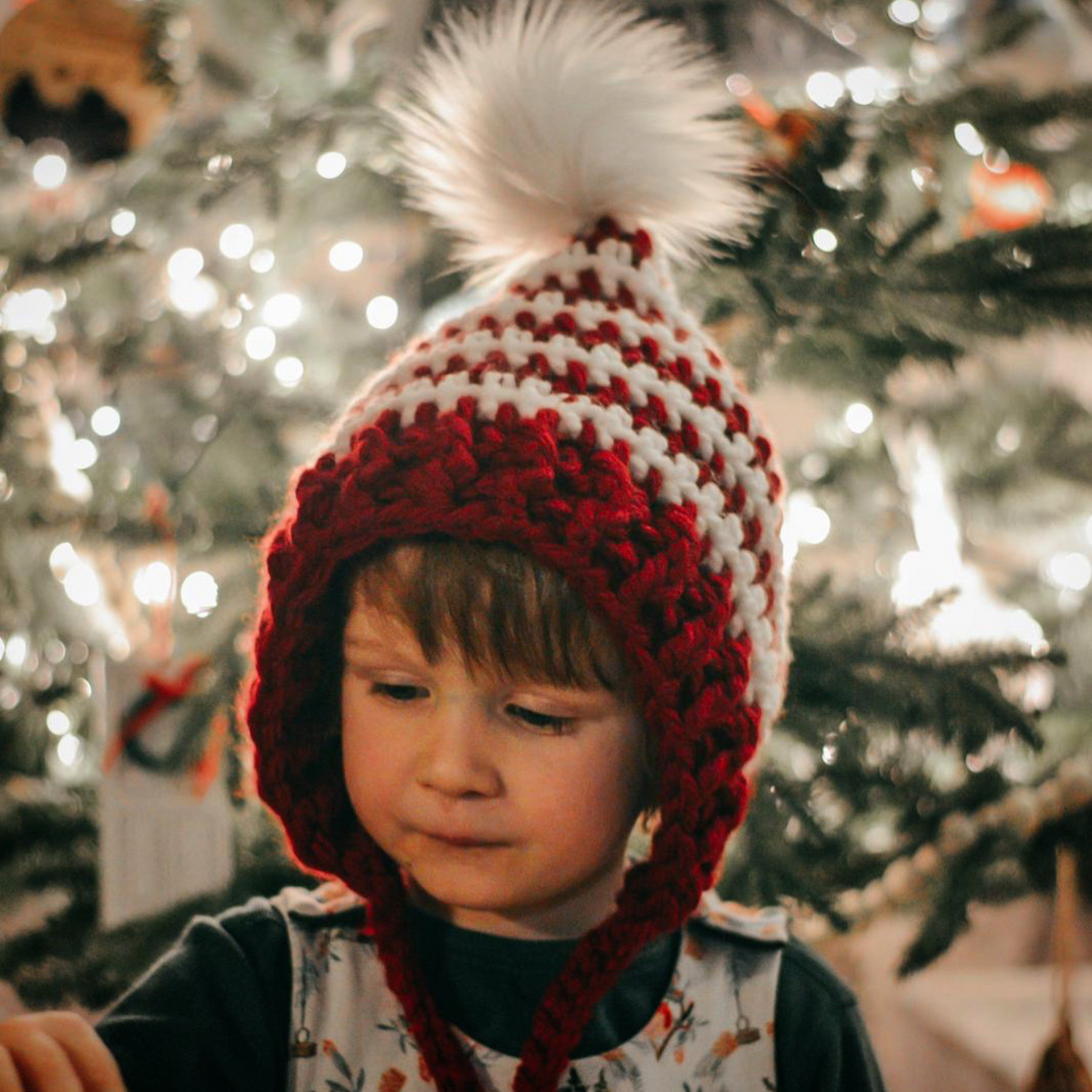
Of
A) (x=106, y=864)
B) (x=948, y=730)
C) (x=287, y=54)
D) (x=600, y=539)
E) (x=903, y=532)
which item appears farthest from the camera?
(x=903, y=532)

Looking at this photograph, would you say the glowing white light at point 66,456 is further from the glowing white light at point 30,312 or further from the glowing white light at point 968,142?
the glowing white light at point 968,142

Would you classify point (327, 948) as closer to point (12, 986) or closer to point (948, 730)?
point (12, 986)

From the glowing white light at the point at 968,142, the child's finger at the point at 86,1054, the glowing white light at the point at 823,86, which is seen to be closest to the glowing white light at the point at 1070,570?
the glowing white light at the point at 968,142

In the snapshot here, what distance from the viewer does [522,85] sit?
616 mm

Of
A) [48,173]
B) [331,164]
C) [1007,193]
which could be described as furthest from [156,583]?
[1007,193]

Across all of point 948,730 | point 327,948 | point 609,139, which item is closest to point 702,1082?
point 327,948

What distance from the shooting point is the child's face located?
54 centimetres

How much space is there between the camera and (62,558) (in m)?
1.17

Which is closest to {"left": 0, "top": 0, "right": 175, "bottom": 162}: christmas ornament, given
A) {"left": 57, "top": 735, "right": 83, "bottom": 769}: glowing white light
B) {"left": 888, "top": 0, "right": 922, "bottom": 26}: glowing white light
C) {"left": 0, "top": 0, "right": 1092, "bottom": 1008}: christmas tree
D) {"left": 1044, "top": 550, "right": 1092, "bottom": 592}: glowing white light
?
{"left": 0, "top": 0, "right": 1092, "bottom": 1008}: christmas tree

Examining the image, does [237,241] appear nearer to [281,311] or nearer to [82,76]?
[281,311]

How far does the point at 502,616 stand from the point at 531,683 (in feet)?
0.12

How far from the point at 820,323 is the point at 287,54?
1.75 feet

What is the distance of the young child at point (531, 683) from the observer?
0.54m

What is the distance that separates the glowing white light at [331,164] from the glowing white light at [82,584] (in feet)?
1.69
